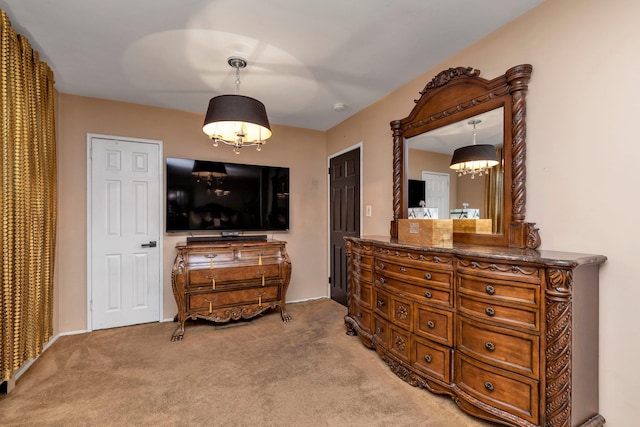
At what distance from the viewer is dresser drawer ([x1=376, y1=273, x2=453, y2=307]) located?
1937mm

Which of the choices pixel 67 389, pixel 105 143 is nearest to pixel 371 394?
pixel 67 389

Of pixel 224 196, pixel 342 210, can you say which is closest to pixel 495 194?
pixel 342 210

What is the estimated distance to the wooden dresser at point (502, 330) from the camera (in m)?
1.45

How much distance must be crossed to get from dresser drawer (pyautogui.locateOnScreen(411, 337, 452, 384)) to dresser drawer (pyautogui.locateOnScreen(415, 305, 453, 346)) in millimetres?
53

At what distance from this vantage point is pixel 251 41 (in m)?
2.29

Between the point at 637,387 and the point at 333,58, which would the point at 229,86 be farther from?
the point at 637,387

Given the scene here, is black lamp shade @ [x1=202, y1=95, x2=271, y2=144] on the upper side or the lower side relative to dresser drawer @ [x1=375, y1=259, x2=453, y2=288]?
upper

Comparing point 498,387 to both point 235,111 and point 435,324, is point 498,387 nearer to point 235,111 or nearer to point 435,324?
point 435,324

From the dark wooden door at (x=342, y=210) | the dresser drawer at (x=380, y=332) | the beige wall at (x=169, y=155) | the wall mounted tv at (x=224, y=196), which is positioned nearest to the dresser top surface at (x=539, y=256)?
the dresser drawer at (x=380, y=332)

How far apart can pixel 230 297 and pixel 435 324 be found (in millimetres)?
2260

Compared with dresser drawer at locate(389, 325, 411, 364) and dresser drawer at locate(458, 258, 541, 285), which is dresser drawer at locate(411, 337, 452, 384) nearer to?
dresser drawer at locate(389, 325, 411, 364)

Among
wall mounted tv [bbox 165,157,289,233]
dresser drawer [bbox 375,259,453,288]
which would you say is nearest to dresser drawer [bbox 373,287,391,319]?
dresser drawer [bbox 375,259,453,288]

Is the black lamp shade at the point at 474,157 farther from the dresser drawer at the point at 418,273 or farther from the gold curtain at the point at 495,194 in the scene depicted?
the dresser drawer at the point at 418,273

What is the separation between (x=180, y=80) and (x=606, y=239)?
356 centimetres
